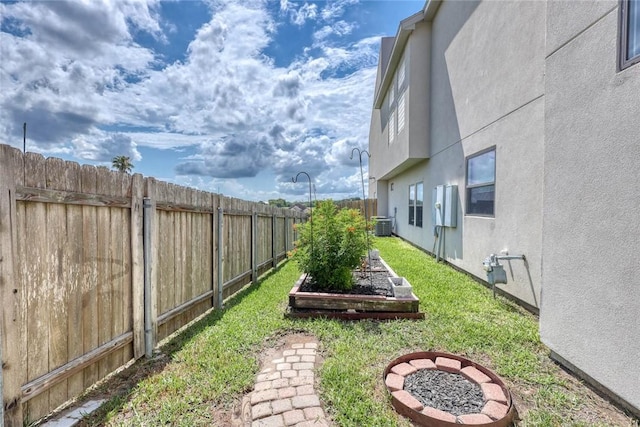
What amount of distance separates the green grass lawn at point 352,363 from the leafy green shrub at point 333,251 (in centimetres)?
78

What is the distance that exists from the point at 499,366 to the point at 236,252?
13.9 feet

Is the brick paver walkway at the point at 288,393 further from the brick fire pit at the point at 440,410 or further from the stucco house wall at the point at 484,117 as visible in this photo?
the stucco house wall at the point at 484,117

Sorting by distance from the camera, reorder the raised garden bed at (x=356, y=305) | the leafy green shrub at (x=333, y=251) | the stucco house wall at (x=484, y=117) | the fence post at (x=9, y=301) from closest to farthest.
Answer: the fence post at (x=9, y=301)
the raised garden bed at (x=356, y=305)
the stucco house wall at (x=484, y=117)
the leafy green shrub at (x=333, y=251)

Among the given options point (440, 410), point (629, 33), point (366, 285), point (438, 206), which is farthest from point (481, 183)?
point (440, 410)

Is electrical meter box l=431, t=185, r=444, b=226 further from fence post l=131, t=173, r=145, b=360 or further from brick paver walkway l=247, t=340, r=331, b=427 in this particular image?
fence post l=131, t=173, r=145, b=360

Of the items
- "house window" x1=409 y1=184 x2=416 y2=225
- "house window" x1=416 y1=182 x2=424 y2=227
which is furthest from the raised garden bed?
"house window" x1=409 y1=184 x2=416 y2=225

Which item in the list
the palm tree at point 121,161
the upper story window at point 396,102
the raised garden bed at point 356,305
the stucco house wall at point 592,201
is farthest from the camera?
the palm tree at point 121,161

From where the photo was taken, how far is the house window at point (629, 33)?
2174 mm

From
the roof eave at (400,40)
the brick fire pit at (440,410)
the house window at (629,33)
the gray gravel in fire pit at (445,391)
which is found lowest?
the gray gravel in fire pit at (445,391)

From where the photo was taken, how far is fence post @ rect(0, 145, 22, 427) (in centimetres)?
168

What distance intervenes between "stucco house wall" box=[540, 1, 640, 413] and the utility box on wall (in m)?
4.19

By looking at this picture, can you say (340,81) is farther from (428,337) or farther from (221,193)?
(428,337)

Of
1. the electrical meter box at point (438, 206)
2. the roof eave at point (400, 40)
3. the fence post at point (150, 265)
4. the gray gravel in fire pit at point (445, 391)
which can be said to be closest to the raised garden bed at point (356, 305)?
the gray gravel in fire pit at point (445, 391)

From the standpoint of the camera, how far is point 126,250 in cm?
274
